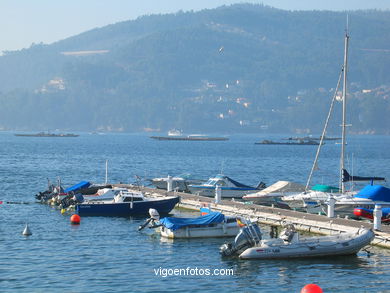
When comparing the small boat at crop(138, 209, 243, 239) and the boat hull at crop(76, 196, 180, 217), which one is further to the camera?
the boat hull at crop(76, 196, 180, 217)

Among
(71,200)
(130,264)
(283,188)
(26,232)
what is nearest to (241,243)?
(130,264)

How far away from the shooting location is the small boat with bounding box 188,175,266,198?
188ft

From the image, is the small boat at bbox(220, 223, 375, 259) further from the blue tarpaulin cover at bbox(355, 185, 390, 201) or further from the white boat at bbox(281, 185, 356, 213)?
the white boat at bbox(281, 185, 356, 213)

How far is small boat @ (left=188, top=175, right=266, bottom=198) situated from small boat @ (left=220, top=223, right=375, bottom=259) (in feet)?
74.2

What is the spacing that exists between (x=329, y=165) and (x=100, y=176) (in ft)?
165

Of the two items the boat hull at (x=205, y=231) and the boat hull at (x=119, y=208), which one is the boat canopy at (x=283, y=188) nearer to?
the boat hull at (x=119, y=208)

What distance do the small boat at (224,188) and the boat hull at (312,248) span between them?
Answer: 75.4ft

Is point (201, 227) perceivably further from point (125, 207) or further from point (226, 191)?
point (226, 191)

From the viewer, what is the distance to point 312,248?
33.6m

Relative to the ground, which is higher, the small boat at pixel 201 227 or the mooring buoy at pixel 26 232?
the small boat at pixel 201 227

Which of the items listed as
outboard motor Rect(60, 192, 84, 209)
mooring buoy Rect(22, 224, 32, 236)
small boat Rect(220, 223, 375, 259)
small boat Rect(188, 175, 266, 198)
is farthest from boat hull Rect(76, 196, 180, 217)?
small boat Rect(220, 223, 375, 259)

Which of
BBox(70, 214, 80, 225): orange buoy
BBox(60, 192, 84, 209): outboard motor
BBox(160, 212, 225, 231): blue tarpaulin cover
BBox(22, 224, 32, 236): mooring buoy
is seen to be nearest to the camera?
BBox(160, 212, 225, 231): blue tarpaulin cover

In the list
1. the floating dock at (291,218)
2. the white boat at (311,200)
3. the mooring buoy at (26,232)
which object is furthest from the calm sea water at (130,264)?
the white boat at (311,200)

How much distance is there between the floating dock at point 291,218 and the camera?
1463 inches
